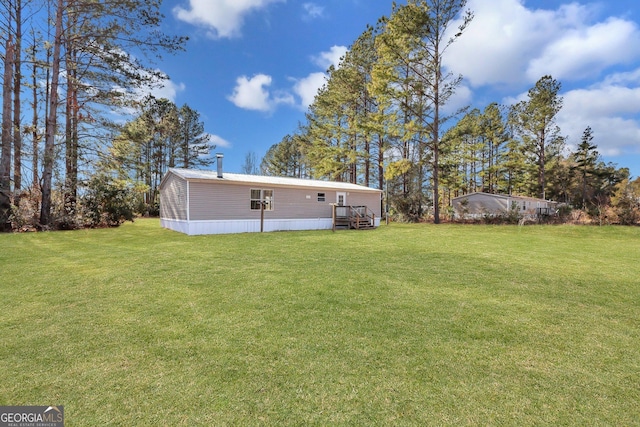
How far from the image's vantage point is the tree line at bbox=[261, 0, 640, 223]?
54.2ft

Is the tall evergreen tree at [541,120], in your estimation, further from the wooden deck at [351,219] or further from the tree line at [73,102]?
the tree line at [73,102]

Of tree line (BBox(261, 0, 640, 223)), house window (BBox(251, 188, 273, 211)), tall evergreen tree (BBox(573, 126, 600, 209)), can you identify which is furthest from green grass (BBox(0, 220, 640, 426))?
tall evergreen tree (BBox(573, 126, 600, 209))

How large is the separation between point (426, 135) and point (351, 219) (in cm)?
804

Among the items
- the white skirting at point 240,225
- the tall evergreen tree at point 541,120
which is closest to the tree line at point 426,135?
the tall evergreen tree at point 541,120

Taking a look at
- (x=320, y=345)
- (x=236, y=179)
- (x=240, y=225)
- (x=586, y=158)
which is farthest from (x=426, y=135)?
(x=586, y=158)

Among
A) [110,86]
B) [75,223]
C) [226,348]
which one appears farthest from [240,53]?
[226,348]

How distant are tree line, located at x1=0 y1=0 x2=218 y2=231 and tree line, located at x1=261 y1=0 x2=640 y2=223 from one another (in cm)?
1271

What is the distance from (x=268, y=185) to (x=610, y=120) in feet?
109

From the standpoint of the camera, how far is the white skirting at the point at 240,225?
450 inches

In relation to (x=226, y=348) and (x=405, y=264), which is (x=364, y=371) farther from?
(x=405, y=264)

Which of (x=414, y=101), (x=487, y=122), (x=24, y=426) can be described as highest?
(x=487, y=122)

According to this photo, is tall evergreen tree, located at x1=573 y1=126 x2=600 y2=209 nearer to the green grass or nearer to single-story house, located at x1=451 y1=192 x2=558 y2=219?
single-story house, located at x1=451 y1=192 x2=558 y2=219

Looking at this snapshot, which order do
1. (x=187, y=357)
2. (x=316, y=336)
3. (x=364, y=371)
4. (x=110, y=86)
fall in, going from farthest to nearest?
(x=110, y=86)
(x=316, y=336)
(x=187, y=357)
(x=364, y=371)

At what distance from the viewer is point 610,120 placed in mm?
25859
